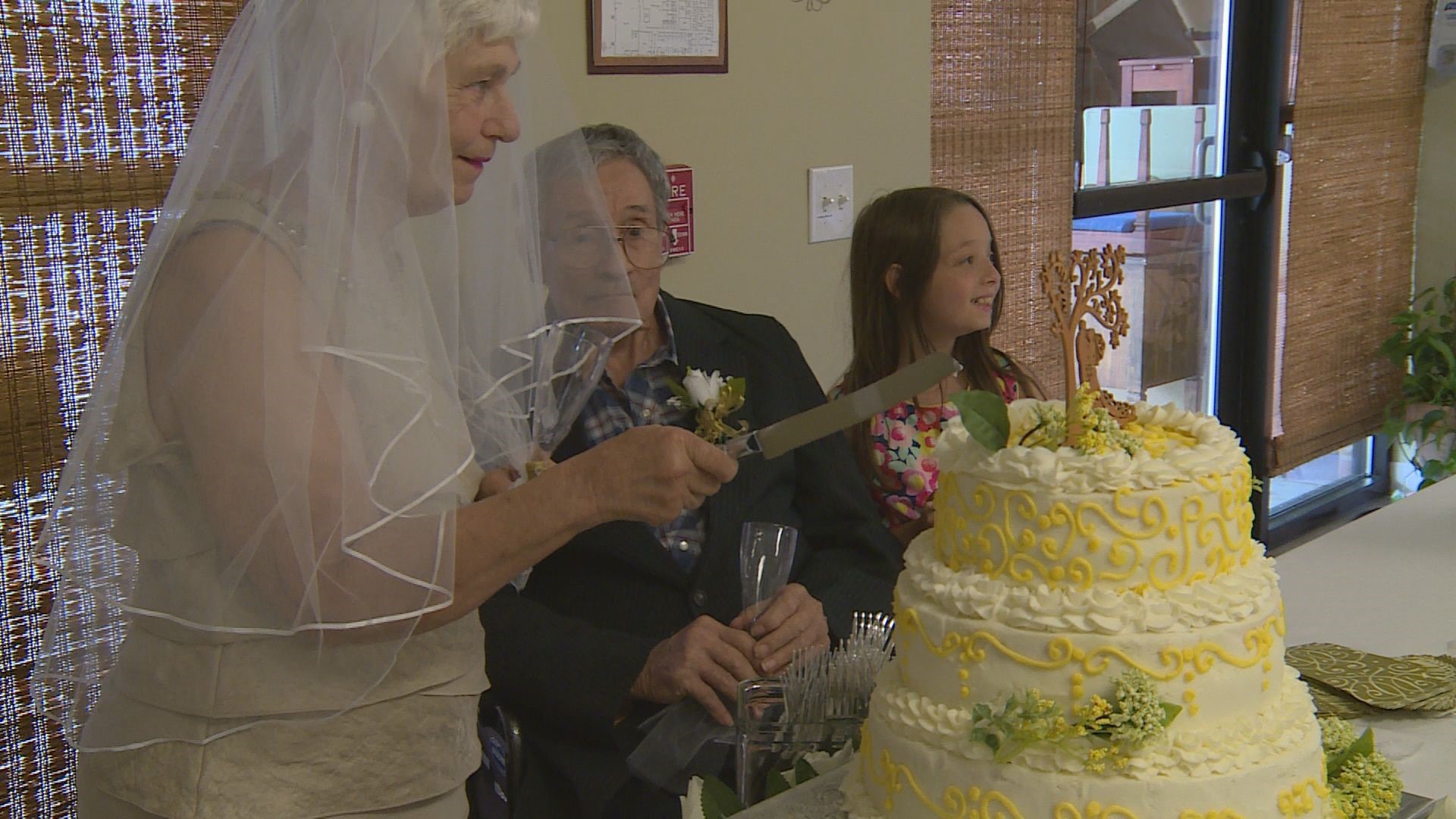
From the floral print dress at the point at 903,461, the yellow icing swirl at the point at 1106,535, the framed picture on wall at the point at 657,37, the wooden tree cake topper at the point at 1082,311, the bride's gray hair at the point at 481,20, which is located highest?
the framed picture on wall at the point at 657,37

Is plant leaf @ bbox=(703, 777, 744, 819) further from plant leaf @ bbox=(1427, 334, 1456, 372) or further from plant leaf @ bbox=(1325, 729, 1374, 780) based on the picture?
plant leaf @ bbox=(1427, 334, 1456, 372)

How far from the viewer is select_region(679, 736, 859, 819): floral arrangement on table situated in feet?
4.50

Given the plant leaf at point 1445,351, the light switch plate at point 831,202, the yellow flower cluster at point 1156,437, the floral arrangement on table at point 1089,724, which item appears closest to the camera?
the floral arrangement on table at point 1089,724

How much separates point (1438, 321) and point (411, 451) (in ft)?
15.7

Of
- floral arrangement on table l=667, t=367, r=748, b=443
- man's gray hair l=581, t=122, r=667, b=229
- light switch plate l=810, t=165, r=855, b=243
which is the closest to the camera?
floral arrangement on table l=667, t=367, r=748, b=443

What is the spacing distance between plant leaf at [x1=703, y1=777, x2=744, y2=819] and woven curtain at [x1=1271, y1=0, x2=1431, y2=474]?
3.76 meters

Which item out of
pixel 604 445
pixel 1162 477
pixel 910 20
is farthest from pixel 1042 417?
pixel 910 20

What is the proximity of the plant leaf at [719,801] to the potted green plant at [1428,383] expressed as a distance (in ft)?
13.5

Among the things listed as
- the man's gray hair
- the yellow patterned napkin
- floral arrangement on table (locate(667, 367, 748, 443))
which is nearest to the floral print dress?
floral arrangement on table (locate(667, 367, 748, 443))

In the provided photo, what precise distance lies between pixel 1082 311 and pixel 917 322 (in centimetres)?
126

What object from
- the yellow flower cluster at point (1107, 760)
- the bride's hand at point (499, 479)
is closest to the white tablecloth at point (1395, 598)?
the yellow flower cluster at point (1107, 760)

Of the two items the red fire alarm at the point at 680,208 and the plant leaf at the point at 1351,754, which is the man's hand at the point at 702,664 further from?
the red fire alarm at the point at 680,208

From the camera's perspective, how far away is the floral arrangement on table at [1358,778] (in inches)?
50.0

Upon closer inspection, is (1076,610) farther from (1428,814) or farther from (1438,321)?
(1438,321)
